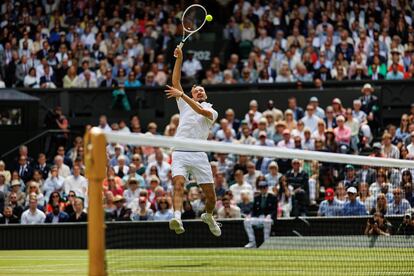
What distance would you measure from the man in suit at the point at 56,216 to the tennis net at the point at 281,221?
5.71 ft

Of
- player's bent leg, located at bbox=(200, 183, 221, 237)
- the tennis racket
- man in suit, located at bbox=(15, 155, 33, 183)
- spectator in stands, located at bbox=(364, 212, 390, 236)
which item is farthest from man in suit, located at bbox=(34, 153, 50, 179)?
spectator in stands, located at bbox=(364, 212, 390, 236)

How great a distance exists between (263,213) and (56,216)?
647cm

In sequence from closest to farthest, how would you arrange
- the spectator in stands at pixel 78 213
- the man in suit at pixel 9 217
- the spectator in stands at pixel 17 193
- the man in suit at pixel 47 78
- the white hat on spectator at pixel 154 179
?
the white hat on spectator at pixel 154 179, the spectator in stands at pixel 78 213, the man in suit at pixel 9 217, the spectator in stands at pixel 17 193, the man in suit at pixel 47 78

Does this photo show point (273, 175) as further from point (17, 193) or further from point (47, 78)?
point (47, 78)

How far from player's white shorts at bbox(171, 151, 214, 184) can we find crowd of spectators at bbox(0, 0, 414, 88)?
12.7m

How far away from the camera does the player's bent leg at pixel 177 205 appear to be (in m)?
14.1

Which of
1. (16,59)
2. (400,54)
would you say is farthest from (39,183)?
(400,54)

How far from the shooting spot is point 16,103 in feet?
95.1

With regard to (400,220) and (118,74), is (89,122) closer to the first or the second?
(118,74)

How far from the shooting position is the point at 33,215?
22125 mm

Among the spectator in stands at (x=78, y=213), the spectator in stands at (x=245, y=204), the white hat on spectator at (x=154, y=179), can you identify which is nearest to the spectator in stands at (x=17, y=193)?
the spectator in stands at (x=78, y=213)

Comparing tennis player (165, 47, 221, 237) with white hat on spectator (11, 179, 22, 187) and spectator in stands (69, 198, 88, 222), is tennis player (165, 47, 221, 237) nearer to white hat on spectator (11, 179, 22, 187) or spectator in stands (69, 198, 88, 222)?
spectator in stands (69, 198, 88, 222)

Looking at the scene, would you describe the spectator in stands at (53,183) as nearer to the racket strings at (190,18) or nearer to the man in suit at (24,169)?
the man in suit at (24,169)

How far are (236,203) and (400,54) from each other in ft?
32.9
